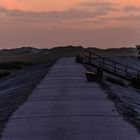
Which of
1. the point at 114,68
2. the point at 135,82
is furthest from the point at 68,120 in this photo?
the point at 114,68

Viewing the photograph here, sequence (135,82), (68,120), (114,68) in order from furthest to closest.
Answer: (114,68)
(135,82)
(68,120)

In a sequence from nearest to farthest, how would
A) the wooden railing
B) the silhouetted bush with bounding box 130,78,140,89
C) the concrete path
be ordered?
1. the concrete path
2. the silhouetted bush with bounding box 130,78,140,89
3. the wooden railing

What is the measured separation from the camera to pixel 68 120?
17.6 meters

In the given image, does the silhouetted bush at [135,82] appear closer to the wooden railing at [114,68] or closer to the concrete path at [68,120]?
the wooden railing at [114,68]

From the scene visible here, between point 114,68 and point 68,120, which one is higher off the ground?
point 68,120

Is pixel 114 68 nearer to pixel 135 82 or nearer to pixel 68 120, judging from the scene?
pixel 135 82

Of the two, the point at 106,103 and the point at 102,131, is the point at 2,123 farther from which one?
the point at 106,103

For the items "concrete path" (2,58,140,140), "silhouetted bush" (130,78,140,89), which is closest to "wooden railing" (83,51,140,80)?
"silhouetted bush" (130,78,140,89)

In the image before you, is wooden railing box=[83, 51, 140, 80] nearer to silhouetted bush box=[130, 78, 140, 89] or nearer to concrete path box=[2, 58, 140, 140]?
silhouetted bush box=[130, 78, 140, 89]

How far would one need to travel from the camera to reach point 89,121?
1748cm

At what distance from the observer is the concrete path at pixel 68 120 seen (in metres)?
14.9

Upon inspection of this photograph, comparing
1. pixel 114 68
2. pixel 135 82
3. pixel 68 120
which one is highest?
pixel 68 120

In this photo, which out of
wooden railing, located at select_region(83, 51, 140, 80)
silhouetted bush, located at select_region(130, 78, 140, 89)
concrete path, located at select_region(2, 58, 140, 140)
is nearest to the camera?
concrete path, located at select_region(2, 58, 140, 140)

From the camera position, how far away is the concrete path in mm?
14945
